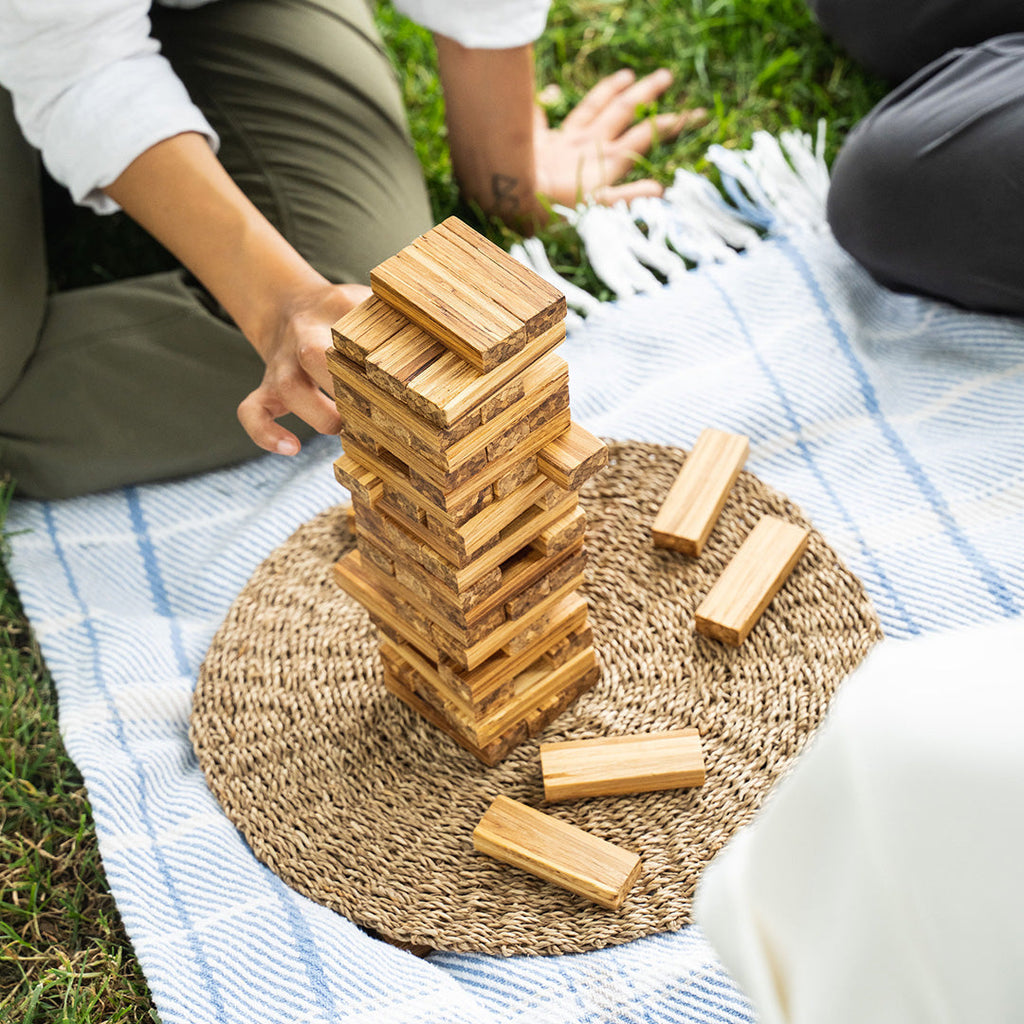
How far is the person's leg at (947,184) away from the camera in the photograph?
1.38 m

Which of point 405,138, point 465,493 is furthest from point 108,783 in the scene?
point 405,138

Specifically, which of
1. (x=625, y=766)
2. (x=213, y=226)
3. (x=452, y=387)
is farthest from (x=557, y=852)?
(x=213, y=226)

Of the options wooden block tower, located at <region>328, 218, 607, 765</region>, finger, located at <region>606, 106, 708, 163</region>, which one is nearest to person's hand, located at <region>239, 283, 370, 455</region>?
wooden block tower, located at <region>328, 218, 607, 765</region>

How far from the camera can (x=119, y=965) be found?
1150 mm

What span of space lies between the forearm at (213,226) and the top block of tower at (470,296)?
34cm

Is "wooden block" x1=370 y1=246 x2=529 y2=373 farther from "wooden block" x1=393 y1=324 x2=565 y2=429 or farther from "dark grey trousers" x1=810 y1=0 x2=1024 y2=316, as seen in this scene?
"dark grey trousers" x1=810 y1=0 x2=1024 y2=316

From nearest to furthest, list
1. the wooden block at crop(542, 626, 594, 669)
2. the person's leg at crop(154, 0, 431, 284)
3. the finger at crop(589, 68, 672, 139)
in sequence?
the wooden block at crop(542, 626, 594, 669) < the person's leg at crop(154, 0, 431, 284) < the finger at crop(589, 68, 672, 139)

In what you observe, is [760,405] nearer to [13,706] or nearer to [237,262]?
[237,262]

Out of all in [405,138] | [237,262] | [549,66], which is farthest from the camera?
[549,66]

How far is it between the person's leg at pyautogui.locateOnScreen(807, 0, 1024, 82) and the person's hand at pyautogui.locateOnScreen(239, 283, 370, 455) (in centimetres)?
103

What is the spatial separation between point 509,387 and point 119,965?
731 mm

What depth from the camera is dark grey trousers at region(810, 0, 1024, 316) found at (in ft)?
4.54

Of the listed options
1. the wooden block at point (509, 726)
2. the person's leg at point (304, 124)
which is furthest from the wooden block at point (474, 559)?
the person's leg at point (304, 124)

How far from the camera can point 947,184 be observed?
142 cm
